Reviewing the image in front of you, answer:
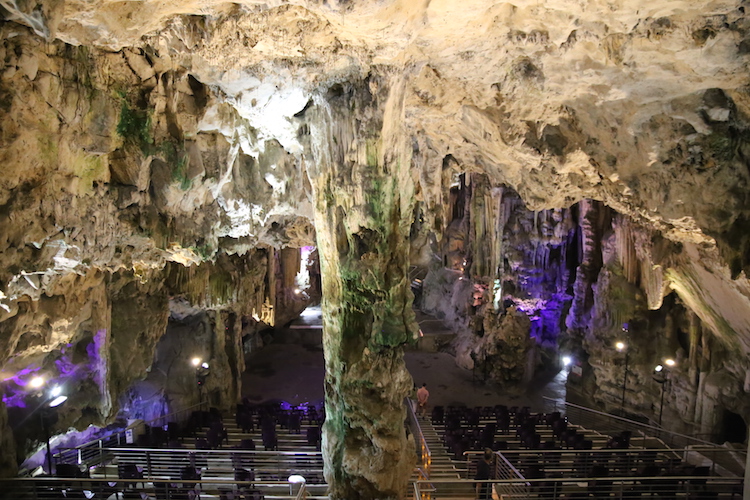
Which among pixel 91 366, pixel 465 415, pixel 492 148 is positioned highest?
pixel 492 148

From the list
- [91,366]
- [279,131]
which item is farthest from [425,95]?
[91,366]

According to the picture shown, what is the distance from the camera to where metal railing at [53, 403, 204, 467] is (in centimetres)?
1120

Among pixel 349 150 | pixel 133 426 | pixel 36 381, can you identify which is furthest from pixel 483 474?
pixel 133 426

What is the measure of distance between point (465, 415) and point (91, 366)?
9.55 metres

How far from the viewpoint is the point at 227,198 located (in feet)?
32.1

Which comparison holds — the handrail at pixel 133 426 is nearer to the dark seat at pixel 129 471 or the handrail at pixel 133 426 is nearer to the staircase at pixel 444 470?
the dark seat at pixel 129 471

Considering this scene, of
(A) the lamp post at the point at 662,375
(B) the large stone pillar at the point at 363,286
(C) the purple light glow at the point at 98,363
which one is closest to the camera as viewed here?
(B) the large stone pillar at the point at 363,286

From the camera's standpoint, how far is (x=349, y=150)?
21.4 ft

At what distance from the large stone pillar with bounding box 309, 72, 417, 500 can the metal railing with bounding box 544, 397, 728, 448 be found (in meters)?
8.23

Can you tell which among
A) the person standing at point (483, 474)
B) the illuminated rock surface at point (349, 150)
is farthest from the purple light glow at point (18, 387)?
the person standing at point (483, 474)

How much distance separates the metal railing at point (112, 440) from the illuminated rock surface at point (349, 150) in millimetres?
831

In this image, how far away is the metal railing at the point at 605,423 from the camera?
499 inches

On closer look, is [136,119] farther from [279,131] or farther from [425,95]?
[425,95]

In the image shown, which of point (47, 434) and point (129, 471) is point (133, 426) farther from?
point (47, 434)
